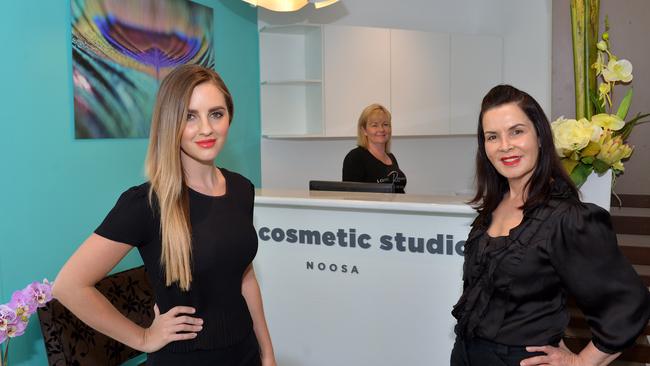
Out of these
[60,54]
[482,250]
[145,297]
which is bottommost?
[145,297]

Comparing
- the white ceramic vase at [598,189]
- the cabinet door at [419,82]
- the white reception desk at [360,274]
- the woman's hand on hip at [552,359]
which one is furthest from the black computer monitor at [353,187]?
the cabinet door at [419,82]

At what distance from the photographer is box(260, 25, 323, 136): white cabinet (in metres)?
4.24

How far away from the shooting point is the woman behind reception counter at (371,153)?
3.60 meters

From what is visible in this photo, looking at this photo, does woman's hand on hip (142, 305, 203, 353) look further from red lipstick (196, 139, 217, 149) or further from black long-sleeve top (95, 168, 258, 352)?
red lipstick (196, 139, 217, 149)

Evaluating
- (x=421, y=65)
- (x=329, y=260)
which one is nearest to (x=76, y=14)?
(x=329, y=260)

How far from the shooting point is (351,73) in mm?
4152

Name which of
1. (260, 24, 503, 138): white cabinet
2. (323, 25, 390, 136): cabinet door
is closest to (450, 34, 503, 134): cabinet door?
(260, 24, 503, 138): white cabinet

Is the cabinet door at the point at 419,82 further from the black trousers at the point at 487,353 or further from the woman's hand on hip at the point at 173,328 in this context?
the woman's hand on hip at the point at 173,328

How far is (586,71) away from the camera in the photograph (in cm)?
205

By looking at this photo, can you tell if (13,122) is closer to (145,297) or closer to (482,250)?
(145,297)

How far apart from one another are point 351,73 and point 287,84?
0.49m

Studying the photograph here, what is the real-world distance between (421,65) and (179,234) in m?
3.48

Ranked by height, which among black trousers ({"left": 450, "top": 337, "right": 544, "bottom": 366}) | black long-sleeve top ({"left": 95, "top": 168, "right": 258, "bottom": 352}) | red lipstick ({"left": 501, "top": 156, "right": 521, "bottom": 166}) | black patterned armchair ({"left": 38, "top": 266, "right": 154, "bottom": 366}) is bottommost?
black patterned armchair ({"left": 38, "top": 266, "right": 154, "bottom": 366})

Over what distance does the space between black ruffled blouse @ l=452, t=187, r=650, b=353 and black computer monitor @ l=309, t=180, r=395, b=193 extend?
1052 millimetres
